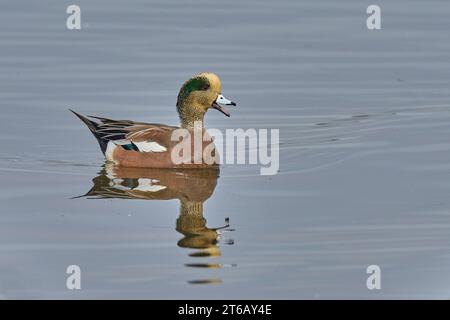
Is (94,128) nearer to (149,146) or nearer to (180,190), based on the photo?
(149,146)

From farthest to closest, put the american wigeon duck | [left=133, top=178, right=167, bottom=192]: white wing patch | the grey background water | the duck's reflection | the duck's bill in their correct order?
the duck's bill
the american wigeon duck
[left=133, top=178, right=167, bottom=192]: white wing patch
the duck's reflection
the grey background water

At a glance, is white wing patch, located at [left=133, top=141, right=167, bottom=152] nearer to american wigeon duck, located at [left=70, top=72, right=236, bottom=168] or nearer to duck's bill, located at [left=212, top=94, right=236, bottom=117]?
american wigeon duck, located at [left=70, top=72, right=236, bottom=168]

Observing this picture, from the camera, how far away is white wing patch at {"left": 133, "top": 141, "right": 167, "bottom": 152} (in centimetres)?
1111

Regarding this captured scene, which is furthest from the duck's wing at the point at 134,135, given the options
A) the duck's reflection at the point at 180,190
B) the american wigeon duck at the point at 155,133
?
the duck's reflection at the point at 180,190

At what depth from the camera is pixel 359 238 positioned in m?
8.66

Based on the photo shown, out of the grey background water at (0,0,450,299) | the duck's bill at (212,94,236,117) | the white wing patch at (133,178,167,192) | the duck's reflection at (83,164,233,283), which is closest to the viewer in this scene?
the grey background water at (0,0,450,299)

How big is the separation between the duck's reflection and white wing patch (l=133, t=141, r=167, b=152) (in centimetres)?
19

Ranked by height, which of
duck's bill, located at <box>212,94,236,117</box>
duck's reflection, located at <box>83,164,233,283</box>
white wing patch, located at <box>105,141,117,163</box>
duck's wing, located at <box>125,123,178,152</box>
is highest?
duck's bill, located at <box>212,94,236,117</box>

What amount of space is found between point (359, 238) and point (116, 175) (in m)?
2.95

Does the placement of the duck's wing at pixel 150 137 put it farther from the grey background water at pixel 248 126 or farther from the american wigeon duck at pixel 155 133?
the grey background water at pixel 248 126

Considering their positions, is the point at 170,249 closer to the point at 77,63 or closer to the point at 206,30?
the point at 77,63

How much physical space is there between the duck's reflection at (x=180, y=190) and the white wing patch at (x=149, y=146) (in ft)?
0.61

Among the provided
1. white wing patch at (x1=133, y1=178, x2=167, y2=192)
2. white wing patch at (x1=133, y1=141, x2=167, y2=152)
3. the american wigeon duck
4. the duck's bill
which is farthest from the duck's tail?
the duck's bill

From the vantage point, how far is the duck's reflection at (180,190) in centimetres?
872
